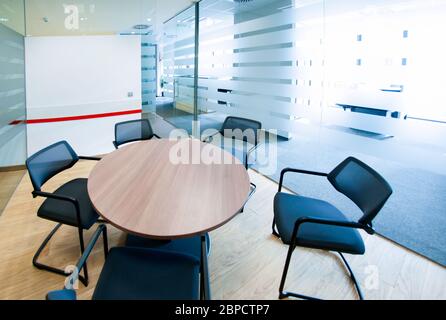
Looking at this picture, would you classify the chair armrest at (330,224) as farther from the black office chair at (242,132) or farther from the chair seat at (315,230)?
the black office chair at (242,132)

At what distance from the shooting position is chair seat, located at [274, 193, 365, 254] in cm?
152

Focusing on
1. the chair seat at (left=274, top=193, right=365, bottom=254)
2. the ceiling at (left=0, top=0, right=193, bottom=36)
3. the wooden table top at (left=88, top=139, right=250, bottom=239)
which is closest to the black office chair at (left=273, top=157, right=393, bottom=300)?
the chair seat at (left=274, top=193, right=365, bottom=254)

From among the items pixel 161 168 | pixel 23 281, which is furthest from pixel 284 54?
pixel 23 281

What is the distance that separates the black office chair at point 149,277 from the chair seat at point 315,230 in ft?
1.93

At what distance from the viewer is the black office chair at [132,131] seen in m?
2.84

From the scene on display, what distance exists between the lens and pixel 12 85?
10.2 feet

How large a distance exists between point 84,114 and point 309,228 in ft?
11.9

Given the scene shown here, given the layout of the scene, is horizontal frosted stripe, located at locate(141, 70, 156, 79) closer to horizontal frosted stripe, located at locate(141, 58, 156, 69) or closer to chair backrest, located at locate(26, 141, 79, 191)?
horizontal frosted stripe, located at locate(141, 58, 156, 69)

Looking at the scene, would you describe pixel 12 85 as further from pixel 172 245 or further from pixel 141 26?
pixel 172 245

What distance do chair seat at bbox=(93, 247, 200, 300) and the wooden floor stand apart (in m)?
0.51

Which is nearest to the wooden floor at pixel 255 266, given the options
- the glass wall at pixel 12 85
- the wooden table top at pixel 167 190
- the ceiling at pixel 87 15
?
the wooden table top at pixel 167 190

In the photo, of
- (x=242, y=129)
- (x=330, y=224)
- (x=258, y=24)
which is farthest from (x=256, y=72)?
(x=330, y=224)

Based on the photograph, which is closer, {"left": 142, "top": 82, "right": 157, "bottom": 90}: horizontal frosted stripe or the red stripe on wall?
the red stripe on wall

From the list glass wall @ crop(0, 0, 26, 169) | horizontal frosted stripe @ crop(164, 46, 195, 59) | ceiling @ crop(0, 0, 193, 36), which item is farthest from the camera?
horizontal frosted stripe @ crop(164, 46, 195, 59)
